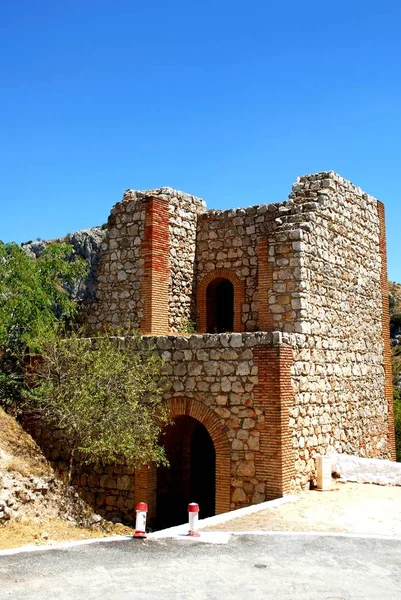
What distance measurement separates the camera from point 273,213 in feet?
57.7

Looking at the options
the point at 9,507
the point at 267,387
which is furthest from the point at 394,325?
the point at 9,507

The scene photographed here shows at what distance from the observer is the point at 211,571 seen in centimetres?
812

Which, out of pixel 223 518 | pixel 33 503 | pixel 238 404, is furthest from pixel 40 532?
pixel 238 404

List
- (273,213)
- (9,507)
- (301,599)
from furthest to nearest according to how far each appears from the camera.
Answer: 1. (273,213)
2. (9,507)
3. (301,599)

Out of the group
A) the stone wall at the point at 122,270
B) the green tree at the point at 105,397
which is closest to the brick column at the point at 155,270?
the stone wall at the point at 122,270

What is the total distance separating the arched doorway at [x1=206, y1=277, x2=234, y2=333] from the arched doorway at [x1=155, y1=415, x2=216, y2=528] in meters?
3.18

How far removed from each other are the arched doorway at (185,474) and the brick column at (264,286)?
3100mm

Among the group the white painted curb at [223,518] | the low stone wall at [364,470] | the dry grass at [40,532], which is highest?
the low stone wall at [364,470]

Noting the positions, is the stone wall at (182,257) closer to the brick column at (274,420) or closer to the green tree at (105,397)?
the green tree at (105,397)

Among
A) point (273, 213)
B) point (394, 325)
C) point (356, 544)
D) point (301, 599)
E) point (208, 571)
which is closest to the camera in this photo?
point (301, 599)

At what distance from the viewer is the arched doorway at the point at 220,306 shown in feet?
61.8

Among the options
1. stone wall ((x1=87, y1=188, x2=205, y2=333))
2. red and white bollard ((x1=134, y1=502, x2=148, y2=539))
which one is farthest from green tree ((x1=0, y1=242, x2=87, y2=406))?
red and white bollard ((x1=134, y1=502, x2=148, y2=539))

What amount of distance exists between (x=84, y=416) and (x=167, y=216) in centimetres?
659

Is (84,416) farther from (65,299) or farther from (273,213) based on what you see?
(273,213)
